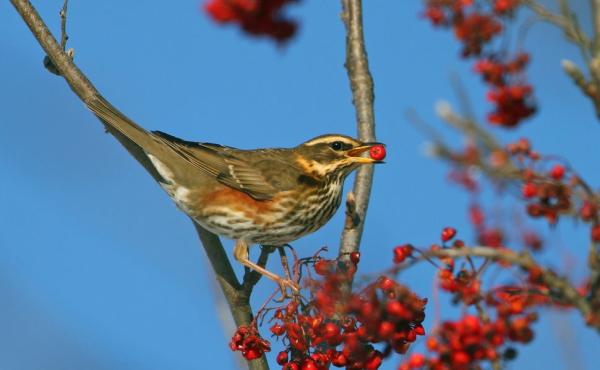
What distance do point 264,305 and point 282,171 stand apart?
2642 mm

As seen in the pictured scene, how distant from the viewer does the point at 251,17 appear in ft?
9.62

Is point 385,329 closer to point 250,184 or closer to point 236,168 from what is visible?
point 250,184

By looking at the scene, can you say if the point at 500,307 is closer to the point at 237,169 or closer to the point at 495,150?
the point at 495,150

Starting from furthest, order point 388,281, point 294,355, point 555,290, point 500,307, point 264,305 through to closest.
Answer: point 264,305 < point 294,355 < point 388,281 < point 500,307 < point 555,290

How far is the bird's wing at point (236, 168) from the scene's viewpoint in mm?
6770

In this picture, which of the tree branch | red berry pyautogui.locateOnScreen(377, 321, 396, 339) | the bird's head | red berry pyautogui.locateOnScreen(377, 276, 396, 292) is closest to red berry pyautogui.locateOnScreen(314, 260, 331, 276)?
red berry pyautogui.locateOnScreen(377, 276, 396, 292)

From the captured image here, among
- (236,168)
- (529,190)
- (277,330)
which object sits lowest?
(529,190)

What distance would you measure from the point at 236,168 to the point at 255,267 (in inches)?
65.1

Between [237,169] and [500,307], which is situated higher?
[237,169]

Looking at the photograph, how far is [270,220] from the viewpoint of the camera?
259 inches

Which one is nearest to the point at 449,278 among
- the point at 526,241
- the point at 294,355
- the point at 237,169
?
the point at 526,241

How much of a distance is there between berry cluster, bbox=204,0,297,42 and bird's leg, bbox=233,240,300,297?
175 centimetres

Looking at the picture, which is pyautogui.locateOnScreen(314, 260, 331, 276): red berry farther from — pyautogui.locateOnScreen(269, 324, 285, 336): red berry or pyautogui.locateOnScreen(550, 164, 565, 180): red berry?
pyautogui.locateOnScreen(550, 164, 565, 180): red berry

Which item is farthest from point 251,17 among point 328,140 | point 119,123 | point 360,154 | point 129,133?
point 328,140
